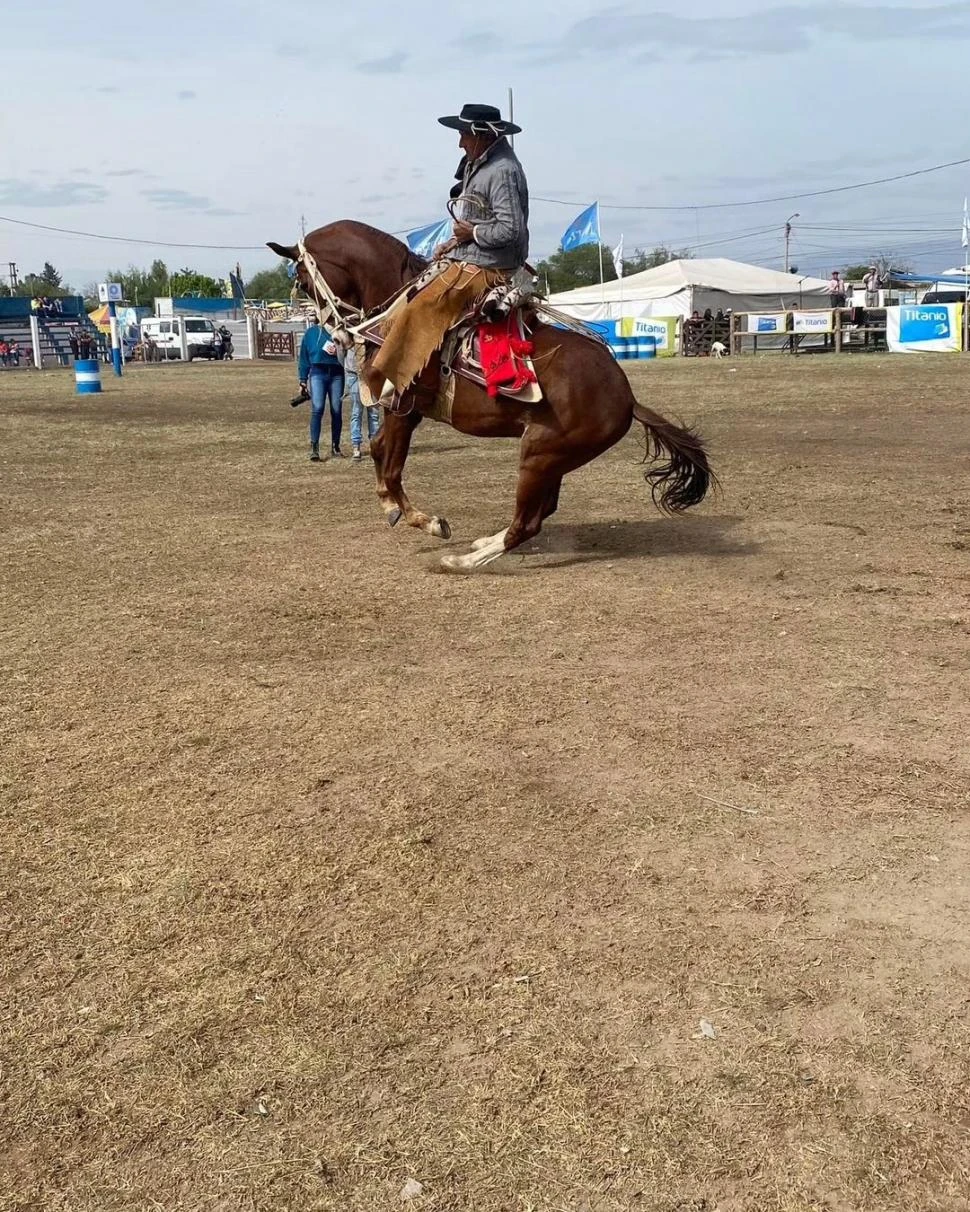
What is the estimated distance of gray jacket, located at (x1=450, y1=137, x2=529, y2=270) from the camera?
7.28 metres

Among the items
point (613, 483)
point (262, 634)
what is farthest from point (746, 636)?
point (613, 483)

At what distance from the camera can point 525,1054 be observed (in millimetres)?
2832

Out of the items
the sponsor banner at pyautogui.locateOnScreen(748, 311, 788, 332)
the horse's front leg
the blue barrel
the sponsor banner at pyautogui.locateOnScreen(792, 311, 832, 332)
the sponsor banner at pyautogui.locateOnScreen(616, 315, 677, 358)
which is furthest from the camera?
the sponsor banner at pyautogui.locateOnScreen(616, 315, 677, 358)

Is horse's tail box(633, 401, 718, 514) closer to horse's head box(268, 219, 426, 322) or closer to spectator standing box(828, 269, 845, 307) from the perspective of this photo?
horse's head box(268, 219, 426, 322)

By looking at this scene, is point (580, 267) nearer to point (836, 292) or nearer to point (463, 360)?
point (836, 292)

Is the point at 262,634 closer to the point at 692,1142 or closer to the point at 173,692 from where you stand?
the point at 173,692

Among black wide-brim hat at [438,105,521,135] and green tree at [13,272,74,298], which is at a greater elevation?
green tree at [13,272,74,298]

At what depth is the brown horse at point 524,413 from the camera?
24.3ft

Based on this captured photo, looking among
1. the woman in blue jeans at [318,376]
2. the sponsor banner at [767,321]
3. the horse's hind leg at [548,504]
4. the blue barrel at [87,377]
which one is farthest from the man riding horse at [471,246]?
the sponsor banner at [767,321]

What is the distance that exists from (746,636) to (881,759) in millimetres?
1744

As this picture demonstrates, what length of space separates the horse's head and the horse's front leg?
84 cm

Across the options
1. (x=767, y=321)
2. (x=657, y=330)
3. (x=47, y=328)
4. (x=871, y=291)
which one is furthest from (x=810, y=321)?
(x=47, y=328)

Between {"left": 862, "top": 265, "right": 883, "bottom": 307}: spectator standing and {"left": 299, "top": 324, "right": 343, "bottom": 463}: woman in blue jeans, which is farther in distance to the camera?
{"left": 862, "top": 265, "right": 883, "bottom": 307}: spectator standing

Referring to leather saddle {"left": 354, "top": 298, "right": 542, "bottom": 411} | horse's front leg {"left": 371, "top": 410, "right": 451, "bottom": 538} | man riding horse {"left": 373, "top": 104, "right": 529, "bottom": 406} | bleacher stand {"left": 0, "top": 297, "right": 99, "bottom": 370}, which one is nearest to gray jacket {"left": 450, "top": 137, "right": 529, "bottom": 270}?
man riding horse {"left": 373, "top": 104, "right": 529, "bottom": 406}
